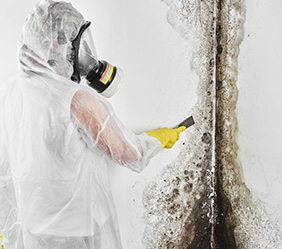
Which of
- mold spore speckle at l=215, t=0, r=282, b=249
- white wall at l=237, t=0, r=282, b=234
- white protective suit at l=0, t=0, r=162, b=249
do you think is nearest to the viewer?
white protective suit at l=0, t=0, r=162, b=249

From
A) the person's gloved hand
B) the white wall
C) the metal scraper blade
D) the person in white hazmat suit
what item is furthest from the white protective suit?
the white wall

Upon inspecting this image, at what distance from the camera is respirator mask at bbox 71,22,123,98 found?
97cm

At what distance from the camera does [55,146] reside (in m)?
0.97

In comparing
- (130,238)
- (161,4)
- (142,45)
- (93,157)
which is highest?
(161,4)

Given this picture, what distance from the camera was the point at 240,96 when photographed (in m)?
1.42

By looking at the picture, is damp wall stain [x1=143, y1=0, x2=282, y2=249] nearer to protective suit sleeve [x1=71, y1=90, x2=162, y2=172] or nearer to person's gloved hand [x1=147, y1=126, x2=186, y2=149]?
person's gloved hand [x1=147, y1=126, x2=186, y2=149]

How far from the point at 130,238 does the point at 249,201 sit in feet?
1.78

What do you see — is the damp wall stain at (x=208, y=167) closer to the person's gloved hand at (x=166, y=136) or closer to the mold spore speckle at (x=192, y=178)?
the mold spore speckle at (x=192, y=178)

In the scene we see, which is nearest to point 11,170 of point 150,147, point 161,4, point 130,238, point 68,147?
point 68,147

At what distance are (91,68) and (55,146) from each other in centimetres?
27

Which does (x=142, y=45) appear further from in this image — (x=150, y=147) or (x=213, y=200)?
(x=213, y=200)

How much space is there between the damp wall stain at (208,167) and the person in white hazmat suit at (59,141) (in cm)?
43

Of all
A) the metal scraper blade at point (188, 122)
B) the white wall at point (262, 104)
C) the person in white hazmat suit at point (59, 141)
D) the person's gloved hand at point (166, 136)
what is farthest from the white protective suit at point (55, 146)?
the white wall at point (262, 104)

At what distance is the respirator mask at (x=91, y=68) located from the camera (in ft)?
3.18
